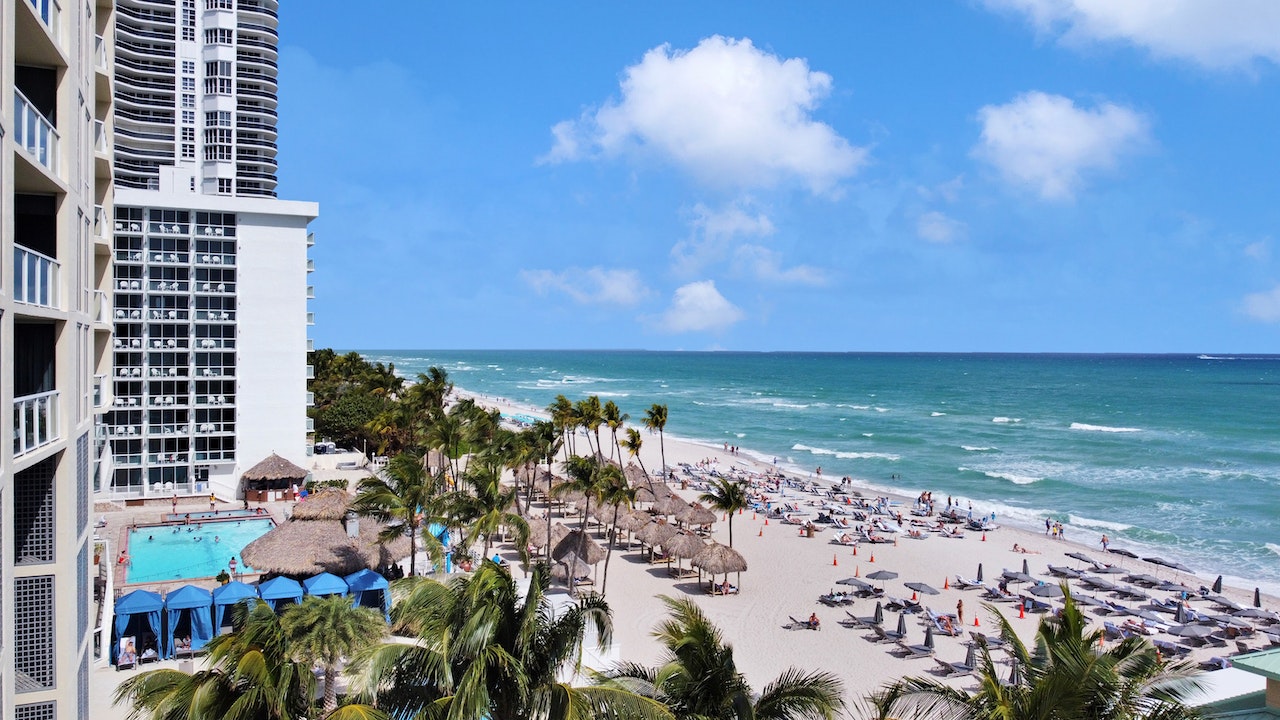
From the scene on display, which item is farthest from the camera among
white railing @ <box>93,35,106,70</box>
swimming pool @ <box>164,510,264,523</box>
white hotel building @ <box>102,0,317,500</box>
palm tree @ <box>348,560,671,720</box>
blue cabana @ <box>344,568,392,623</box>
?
white hotel building @ <box>102,0,317,500</box>

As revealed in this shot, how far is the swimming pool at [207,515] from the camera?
31562 millimetres

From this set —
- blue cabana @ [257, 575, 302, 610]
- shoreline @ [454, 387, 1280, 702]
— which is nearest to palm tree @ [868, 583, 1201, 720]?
shoreline @ [454, 387, 1280, 702]

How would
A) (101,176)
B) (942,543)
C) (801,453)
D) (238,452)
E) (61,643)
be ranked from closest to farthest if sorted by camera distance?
(61,643) → (101,176) → (942,543) → (238,452) → (801,453)

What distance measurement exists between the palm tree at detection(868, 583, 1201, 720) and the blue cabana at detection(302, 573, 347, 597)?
14.9m

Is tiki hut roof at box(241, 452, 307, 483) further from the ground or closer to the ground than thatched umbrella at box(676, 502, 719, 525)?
further from the ground

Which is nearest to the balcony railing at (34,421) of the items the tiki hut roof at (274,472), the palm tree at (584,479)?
the palm tree at (584,479)

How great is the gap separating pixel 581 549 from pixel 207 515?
16.6 m

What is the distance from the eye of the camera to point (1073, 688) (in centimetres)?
791

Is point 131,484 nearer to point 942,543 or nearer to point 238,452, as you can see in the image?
point 238,452

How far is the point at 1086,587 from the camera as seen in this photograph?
95.3 ft

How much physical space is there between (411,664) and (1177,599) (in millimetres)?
28132

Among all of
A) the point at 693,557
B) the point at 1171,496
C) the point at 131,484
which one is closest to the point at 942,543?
the point at 693,557

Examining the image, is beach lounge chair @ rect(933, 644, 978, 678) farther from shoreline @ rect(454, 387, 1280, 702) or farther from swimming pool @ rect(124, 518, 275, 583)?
swimming pool @ rect(124, 518, 275, 583)

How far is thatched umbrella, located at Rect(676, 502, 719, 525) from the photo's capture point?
33919 millimetres
